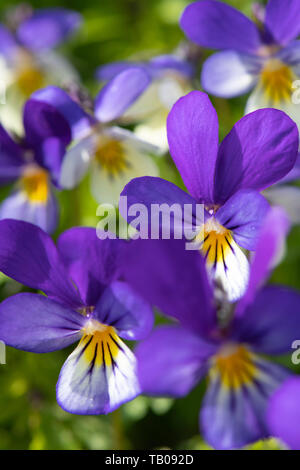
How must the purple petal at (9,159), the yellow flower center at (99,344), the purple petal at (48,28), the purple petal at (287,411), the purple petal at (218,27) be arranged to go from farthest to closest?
1. the purple petal at (48,28)
2. the purple petal at (9,159)
3. the purple petal at (218,27)
4. the yellow flower center at (99,344)
5. the purple petal at (287,411)

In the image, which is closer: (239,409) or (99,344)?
(239,409)

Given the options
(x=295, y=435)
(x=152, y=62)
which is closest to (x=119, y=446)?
(x=295, y=435)

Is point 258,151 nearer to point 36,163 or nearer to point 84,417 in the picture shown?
point 36,163

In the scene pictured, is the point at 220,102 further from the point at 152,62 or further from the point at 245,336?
the point at 245,336

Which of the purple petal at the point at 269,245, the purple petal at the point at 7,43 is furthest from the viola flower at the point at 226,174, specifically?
the purple petal at the point at 7,43

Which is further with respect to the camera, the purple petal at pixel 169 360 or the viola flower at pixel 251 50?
the viola flower at pixel 251 50

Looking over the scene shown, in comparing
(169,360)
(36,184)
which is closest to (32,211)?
(36,184)

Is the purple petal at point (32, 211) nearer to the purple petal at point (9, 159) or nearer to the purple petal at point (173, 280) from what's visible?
the purple petal at point (9, 159)
